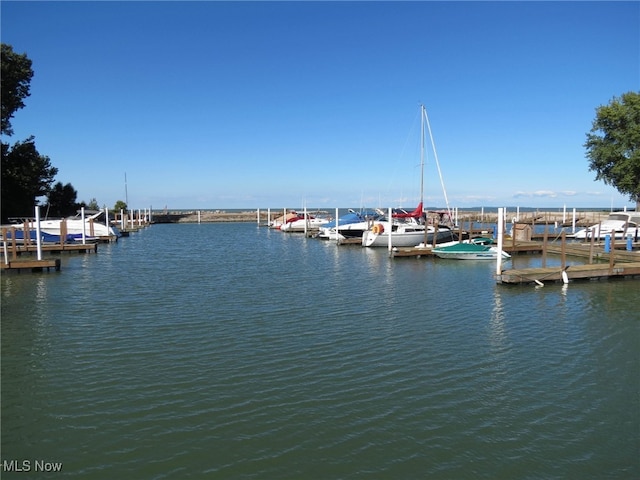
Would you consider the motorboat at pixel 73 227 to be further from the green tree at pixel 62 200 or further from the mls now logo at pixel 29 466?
the mls now logo at pixel 29 466

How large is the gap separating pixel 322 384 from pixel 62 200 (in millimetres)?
63440

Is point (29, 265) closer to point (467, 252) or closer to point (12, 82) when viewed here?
point (467, 252)

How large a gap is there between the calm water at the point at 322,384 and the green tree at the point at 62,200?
159 feet

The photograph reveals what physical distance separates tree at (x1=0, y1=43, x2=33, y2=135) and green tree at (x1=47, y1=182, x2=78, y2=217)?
46.5 ft

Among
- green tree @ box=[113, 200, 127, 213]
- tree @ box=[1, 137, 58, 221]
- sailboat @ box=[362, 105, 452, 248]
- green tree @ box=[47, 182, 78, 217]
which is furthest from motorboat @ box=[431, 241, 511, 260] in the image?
green tree @ box=[113, 200, 127, 213]

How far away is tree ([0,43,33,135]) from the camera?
46250mm

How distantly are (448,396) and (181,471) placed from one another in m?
4.89

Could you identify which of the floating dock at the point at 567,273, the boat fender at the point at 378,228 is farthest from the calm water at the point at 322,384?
the boat fender at the point at 378,228

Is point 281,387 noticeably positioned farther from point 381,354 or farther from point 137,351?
point 137,351

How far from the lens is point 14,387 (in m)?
9.55

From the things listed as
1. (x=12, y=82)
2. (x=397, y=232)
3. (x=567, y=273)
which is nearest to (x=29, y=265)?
(x=397, y=232)

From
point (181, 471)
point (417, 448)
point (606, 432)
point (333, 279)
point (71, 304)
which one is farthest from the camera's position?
point (333, 279)

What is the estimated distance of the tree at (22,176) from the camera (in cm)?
4722

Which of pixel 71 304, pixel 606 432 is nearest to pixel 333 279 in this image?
Answer: pixel 71 304
